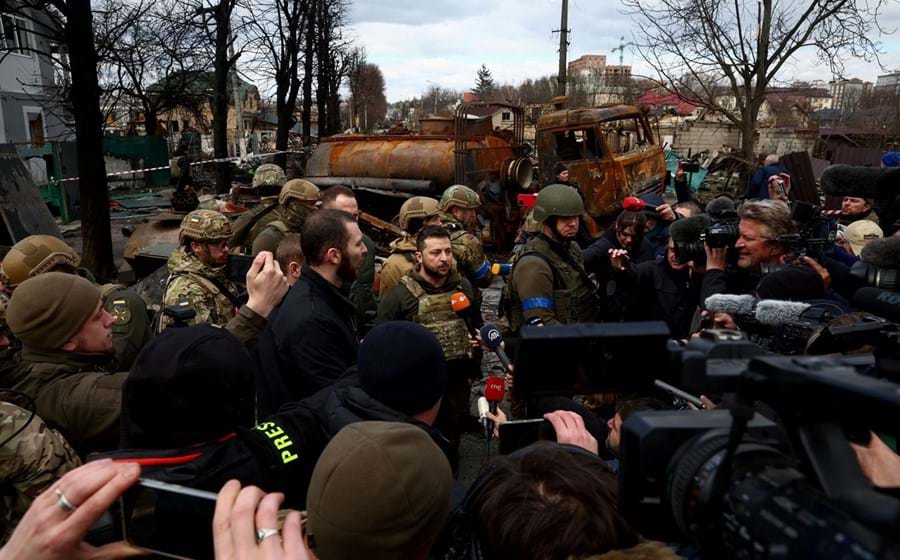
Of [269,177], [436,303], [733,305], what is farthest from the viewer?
[269,177]

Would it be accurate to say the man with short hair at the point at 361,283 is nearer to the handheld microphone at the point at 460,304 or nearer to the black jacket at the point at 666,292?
the handheld microphone at the point at 460,304

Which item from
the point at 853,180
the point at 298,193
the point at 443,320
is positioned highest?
the point at 853,180

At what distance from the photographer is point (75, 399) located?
2176 mm

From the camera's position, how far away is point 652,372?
1.38 meters

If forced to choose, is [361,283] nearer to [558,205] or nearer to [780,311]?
[558,205]

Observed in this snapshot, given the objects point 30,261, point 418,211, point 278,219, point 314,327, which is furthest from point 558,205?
point 30,261

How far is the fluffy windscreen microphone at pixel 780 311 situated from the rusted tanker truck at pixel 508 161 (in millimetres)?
7951

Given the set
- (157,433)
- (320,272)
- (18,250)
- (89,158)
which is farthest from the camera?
(89,158)

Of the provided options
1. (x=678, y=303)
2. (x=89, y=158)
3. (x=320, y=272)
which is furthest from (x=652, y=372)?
(x=89, y=158)

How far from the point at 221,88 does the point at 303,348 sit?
14226mm

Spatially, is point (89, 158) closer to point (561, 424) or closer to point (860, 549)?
point (561, 424)

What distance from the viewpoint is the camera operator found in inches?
121

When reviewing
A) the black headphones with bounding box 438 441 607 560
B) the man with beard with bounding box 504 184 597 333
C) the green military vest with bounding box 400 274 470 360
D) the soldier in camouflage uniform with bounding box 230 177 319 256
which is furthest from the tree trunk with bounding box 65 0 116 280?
the black headphones with bounding box 438 441 607 560

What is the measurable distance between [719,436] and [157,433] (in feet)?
4.72
